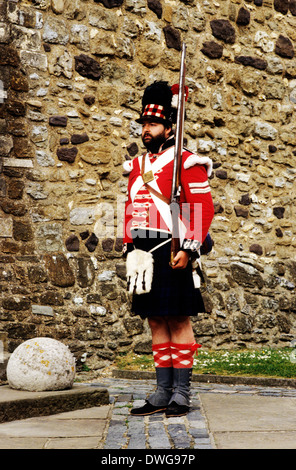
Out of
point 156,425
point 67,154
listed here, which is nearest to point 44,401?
point 156,425

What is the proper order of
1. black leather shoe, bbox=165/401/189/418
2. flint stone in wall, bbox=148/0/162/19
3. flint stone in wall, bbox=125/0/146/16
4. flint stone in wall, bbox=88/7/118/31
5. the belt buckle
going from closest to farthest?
black leather shoe, bbox=165/401/189/418 < the belt buckle < flint stone in wall, bbox=88/7/118/31 < flint stone in wall, bbox=125/0/146/16 < flint stone in wall, bbox=148/0/162/19

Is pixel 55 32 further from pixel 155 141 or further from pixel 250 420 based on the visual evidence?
pixel 250 420

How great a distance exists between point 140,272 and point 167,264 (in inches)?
7.2

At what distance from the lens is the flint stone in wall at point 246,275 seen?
758 centimetres

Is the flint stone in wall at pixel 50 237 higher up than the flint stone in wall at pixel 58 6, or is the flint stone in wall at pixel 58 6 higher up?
the flint stone in wall at pixel 58 6

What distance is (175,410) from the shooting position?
13.5 ft

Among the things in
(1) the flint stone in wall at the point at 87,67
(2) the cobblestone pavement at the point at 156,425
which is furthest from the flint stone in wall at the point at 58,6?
(2) the cobblestone pavement at the point at 156,425

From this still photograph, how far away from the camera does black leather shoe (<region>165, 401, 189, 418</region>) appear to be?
4.08 m

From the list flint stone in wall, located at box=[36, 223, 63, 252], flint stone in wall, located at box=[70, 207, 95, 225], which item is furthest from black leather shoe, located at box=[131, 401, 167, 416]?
flint stone in wall, located at box=[70, 207, 95, 225]

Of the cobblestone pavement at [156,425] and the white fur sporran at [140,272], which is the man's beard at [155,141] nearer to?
the white fur sporran at [140,272]

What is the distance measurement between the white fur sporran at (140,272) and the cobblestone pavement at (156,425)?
2.65ft

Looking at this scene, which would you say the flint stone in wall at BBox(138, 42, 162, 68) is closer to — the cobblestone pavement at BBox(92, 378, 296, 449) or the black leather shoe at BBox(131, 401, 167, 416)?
the cobblestone pavement at BBox(92, 378, 296, 449)

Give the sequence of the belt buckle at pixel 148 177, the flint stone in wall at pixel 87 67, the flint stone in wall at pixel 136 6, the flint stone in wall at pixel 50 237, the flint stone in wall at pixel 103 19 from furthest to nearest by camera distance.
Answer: the flint stone in wall at pixel 136 6
the flint stone in wall at pixel 103 19
the flint stone in wall at pixel 87 67
the flint stone in wall at pixel 50 237
the belt buckle at pixel 148 177

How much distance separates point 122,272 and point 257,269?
1.87 metres
